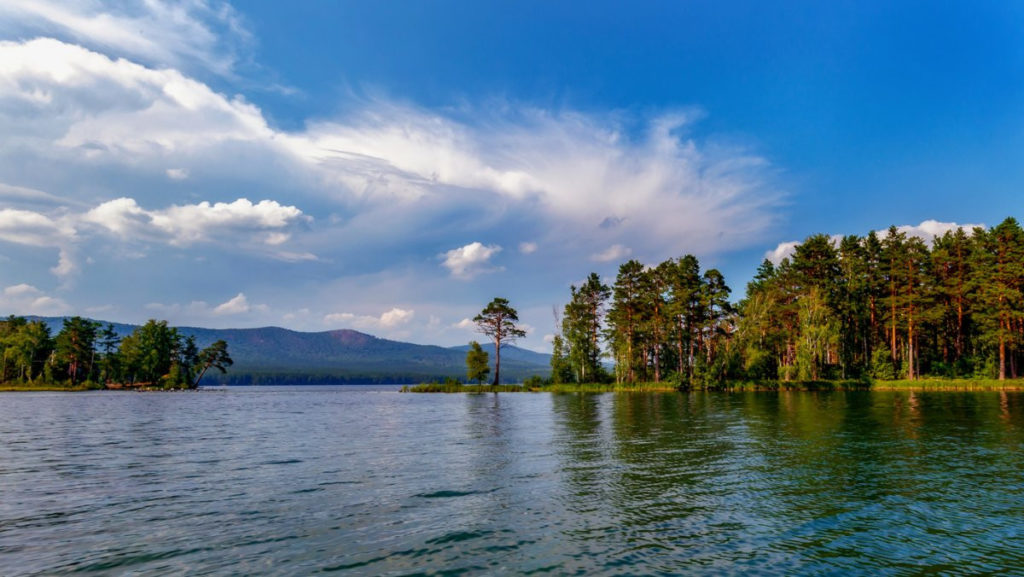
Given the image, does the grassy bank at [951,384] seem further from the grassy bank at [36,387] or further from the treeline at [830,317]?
the grassy bank at [36,387]

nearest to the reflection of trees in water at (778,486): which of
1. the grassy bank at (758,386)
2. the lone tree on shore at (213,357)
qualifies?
the grassy bank at (758,386)

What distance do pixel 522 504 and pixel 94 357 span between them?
6644 inches

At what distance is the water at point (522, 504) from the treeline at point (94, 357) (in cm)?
12219

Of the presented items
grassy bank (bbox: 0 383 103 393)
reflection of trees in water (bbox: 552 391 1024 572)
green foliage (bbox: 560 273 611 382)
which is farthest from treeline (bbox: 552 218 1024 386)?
grassy bank (bbox: 0 383 103 393)

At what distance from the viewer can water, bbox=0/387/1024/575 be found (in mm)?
11086

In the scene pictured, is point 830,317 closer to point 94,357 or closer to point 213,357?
point 213,357

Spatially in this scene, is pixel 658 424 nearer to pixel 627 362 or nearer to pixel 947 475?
pixel 947 475

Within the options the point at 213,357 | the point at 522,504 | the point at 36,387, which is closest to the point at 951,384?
the point at 522,504

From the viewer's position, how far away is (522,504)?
1581 cm

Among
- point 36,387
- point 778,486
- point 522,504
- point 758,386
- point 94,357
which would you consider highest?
point 778,486

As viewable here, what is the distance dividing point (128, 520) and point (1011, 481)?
28196 millimetres

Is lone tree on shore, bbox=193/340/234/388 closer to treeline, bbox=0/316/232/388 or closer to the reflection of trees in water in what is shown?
treeline, bbox=0/316/232/388

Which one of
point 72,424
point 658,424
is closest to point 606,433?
point 658,424

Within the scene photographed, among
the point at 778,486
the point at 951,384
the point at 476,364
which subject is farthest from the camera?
the point at 476,364
